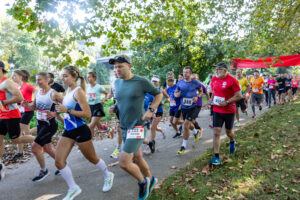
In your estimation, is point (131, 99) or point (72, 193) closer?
point (131, 99)

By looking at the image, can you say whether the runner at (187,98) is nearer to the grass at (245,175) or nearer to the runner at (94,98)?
the grass at (245,175)

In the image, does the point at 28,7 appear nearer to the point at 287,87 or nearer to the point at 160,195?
the point at 160,195

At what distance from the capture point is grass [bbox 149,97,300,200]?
339 centimetres

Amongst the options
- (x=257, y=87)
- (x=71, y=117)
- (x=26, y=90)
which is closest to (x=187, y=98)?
(x=71, y=117)

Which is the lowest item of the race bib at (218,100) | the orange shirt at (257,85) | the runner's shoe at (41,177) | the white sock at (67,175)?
the runner's shoe at (41,177)

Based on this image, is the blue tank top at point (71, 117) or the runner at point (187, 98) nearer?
the blue tank top at point (71, 117)

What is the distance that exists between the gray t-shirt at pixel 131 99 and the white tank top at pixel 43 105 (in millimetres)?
1775

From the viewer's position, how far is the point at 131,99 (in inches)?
122

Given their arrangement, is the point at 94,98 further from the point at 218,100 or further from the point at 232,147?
the point at 232,147

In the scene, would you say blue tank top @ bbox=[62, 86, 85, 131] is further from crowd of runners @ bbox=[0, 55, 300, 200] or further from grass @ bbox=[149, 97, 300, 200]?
grass @ bbox=[149, 97, 300, 200]

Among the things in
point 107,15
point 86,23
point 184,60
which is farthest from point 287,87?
point 86,23

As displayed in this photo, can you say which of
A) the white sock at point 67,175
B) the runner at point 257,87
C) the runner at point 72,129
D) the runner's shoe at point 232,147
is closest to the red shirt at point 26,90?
the runner at point 72,129

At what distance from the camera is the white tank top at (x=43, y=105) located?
414cm

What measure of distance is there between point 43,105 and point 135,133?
87.1 inches
